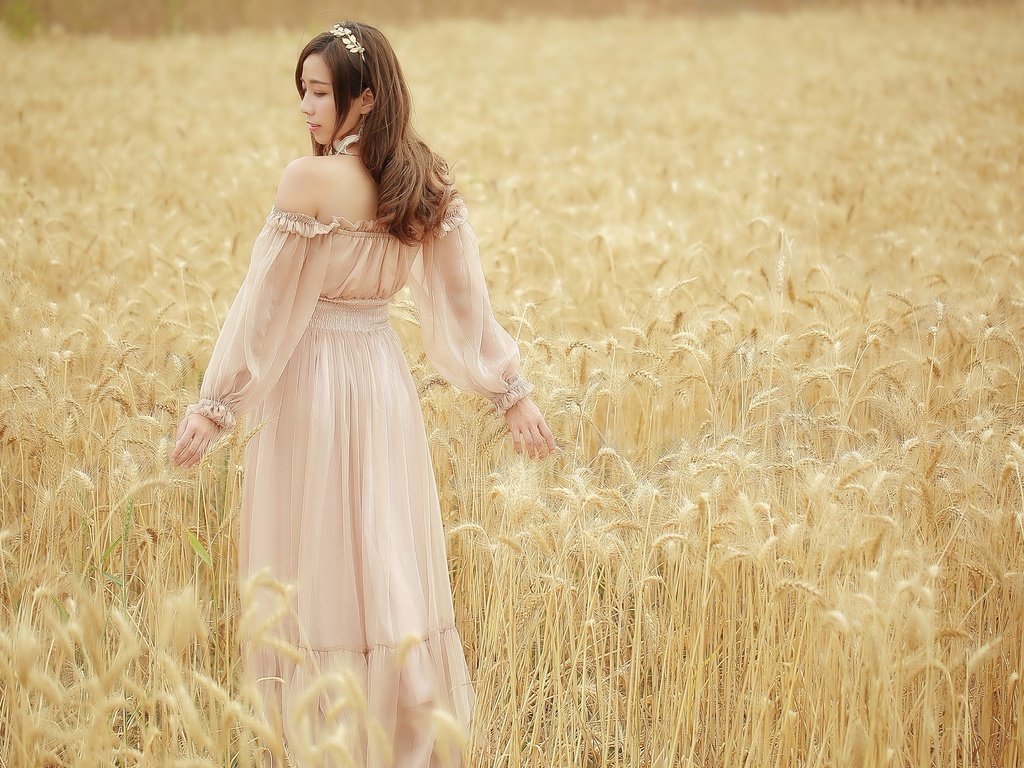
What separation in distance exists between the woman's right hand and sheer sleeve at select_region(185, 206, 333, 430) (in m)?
0.57

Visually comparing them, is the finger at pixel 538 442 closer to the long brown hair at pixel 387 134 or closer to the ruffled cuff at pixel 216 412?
the long brown hair at pixel 387 134

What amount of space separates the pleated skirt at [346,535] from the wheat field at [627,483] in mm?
142

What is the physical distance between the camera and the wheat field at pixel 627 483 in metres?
1.99

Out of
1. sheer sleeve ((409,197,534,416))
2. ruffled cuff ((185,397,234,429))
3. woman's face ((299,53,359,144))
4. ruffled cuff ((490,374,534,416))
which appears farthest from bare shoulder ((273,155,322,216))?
ruffled cuff ((490,374,534,416))

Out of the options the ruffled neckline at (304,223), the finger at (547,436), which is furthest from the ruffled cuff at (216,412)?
the finger at (547,436)

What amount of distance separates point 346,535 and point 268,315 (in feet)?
1.72

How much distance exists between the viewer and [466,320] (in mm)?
2393

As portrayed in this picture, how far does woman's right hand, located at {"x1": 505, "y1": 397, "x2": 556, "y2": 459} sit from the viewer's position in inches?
94.3

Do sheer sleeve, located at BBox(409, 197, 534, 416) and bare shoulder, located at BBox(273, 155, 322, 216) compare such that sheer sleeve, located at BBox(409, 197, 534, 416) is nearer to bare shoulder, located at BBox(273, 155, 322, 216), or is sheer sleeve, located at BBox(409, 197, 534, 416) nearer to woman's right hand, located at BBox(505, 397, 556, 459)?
woman's right hand, located at BBox(505, 397, 556, 459)

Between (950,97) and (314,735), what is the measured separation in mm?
10430

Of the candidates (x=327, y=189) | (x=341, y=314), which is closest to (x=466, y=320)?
(x=341, y=314)

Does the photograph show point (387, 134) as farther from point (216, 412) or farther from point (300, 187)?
point (216, 412)

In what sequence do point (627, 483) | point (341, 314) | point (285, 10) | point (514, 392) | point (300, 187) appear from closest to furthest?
point (300, 187) < point (341, 314) < point (514, 392) < point (627, 483) < point (285, 10)

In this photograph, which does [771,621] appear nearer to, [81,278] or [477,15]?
[81,278]
